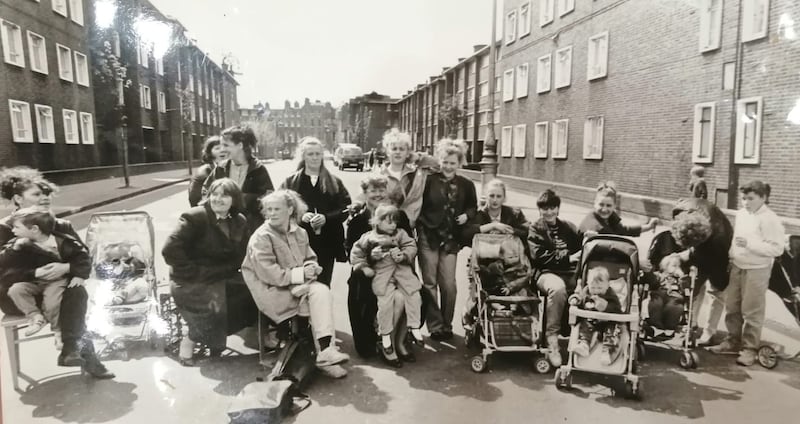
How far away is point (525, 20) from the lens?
3.98 metres

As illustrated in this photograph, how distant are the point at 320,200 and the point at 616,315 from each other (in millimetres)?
2215

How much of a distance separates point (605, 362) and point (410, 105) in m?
2.29

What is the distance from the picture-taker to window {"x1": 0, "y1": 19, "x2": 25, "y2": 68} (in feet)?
8.87

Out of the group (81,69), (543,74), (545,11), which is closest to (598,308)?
(543,74)

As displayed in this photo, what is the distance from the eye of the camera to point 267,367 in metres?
3.41

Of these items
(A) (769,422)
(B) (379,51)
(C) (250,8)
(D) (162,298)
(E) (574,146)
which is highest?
(C) (250,8)

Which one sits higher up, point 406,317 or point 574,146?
point 574,146

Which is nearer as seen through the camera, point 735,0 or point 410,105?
point 735,0

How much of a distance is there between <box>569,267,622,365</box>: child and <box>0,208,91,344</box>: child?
10.4ft

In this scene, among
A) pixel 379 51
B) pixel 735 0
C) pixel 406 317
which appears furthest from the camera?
pixel 406 317

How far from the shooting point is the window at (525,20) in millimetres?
3910

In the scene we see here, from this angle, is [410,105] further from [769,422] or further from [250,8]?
[769,422]

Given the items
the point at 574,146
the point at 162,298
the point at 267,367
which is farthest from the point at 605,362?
the point at 162,298

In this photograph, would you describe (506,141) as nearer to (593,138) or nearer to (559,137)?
(559,137)
